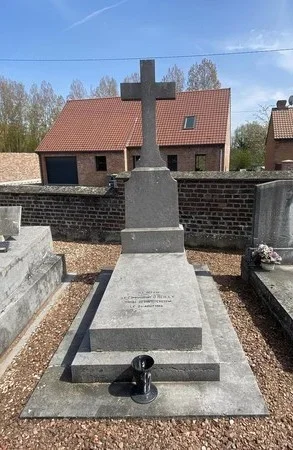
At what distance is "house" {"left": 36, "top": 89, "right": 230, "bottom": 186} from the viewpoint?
68.8 feet

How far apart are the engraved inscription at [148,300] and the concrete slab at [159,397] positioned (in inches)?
29.0

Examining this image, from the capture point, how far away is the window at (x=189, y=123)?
70.8 ft

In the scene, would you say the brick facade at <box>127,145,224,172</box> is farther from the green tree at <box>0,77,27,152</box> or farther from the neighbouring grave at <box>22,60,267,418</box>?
the green tree at <box>0,77,27,152</box>

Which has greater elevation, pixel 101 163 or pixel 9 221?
pixel 101 163

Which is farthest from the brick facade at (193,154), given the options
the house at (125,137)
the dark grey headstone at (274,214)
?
the dark grey headstone at (274,214)

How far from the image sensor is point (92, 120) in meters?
24.0

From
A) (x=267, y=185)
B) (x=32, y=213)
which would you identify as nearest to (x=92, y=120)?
(x=32, y=213)

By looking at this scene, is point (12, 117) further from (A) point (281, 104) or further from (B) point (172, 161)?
(A) point (281, 104)

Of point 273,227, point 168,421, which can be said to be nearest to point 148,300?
point 168,421

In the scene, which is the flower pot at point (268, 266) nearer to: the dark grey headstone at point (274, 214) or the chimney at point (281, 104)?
the dark grey headstone at point (274, 214)

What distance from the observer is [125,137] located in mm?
22219

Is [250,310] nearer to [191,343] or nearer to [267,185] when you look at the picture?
[191,343]

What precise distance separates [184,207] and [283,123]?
67.3ft

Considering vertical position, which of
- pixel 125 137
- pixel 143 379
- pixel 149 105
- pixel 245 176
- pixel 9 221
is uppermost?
pixel 125 137
